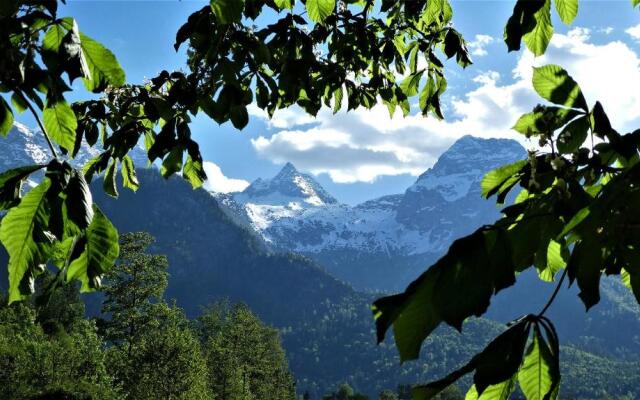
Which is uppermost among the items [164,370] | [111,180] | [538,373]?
[164,370]

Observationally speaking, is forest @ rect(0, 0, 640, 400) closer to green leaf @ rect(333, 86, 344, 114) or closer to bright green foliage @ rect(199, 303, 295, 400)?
green leaf @ rect(333, 86, 344, 114)

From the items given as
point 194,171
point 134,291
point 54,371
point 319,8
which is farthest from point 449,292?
point 134,291

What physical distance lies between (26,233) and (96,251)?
0.28 m

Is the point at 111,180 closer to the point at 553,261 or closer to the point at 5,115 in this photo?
the point at 5,115

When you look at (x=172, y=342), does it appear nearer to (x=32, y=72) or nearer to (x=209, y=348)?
(x=209, y=348)

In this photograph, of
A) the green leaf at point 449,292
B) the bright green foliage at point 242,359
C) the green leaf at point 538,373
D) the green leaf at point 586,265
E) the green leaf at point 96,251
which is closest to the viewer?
the green leaf at point 449,292

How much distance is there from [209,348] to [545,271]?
67021 mm

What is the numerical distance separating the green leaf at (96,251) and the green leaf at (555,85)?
1375 millimetres

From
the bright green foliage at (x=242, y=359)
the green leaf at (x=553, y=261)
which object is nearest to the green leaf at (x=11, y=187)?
the green leaf at (x=553, y=261)

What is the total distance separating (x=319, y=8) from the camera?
3119 millimetres

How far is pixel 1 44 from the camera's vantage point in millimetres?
1698

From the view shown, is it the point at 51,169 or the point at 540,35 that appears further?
the point at 540,35

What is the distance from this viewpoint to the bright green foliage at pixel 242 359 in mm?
62688

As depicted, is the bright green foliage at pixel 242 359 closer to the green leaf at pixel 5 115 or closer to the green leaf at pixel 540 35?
the green leaf at pixel 540 35
